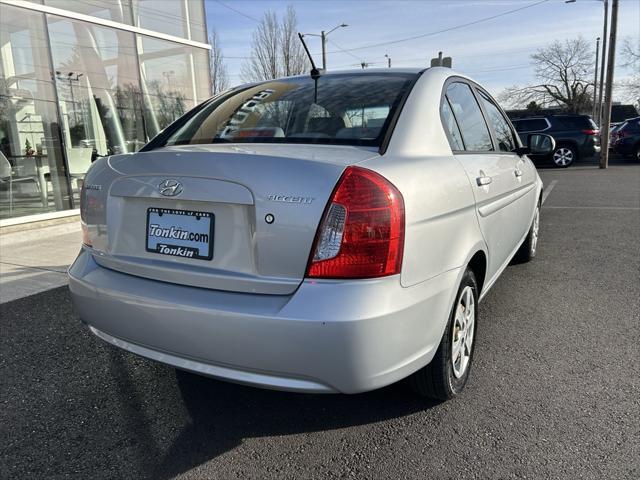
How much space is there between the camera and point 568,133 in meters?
16.5

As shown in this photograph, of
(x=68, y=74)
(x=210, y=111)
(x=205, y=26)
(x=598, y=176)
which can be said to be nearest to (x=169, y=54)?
(x=205, y=26)

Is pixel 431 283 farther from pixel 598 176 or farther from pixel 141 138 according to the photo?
pixel 598 176

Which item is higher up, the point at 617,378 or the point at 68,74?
the point at 68,74

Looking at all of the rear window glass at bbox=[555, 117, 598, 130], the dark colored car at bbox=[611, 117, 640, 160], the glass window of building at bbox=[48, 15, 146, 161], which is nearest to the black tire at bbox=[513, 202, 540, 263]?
the glass window of building at bbox=[48, 15, 146, 161]

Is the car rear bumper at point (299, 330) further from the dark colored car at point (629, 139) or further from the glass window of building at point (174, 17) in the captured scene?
the dark colored car at point (629, 139)

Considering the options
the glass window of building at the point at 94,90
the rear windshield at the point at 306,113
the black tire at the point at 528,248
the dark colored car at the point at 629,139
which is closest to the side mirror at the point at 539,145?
the black tire at the point at 528,248

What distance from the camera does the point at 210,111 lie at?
296 cm

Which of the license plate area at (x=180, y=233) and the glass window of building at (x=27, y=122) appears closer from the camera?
the license plate area at (x=180, y=233)

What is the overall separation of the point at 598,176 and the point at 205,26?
34.7 ft

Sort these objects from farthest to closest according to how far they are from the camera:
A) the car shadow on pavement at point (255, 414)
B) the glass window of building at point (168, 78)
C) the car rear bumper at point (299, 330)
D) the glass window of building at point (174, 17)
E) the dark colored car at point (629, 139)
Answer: the dark colored car at point (629, 139) → the glass window of building at point (168, 78) → the glass window of building at point (174, 17) → the car shadow on pavement at point (255, 414) → the car rear bumper at point (299, 330)

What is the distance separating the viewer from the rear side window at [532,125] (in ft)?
54.2

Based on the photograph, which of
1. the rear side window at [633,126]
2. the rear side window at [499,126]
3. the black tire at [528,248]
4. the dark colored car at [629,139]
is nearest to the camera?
the rear side window at [499,126]

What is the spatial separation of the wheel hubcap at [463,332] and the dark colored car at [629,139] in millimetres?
17687

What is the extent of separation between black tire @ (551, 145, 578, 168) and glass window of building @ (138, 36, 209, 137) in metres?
11.8
